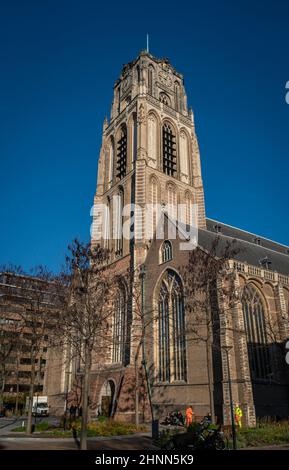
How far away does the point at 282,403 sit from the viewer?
1094 inches

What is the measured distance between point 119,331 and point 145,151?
2089 cm

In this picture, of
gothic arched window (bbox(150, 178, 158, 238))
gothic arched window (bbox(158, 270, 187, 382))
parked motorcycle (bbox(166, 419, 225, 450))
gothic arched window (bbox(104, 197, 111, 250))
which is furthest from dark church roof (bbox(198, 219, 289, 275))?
parked motorcycle (bbox(166, 419, 225, 450))

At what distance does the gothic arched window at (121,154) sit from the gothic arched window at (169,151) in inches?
202

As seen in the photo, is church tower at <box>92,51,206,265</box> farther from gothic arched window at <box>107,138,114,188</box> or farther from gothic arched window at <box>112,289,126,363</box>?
gothic arched window at <box>112,289,126,363</box>

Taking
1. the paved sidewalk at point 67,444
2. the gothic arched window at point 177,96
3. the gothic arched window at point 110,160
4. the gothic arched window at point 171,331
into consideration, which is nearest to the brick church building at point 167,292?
the gothic arched window at point 171,331

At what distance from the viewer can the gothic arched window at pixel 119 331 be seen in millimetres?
35906

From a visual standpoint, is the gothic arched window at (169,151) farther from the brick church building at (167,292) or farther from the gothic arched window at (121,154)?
the gothic arched window at (121,154)

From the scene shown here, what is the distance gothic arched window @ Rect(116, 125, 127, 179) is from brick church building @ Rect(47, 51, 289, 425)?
170 mm

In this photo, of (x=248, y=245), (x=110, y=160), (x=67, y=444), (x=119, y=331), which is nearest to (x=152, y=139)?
(x=110, y=160)

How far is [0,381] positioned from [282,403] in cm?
2712

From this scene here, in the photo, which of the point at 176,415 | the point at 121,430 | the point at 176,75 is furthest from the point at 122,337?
the point at 176,75

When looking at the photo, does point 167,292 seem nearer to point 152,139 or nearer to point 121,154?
point 152,139

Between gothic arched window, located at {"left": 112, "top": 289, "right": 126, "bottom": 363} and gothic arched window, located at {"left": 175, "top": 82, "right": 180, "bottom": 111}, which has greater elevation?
gothic arched window, located at {"left": 175, "top": 82, "right": 180, "bottom": 111}

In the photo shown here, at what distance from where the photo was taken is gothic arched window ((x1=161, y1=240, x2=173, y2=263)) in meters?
33.7
